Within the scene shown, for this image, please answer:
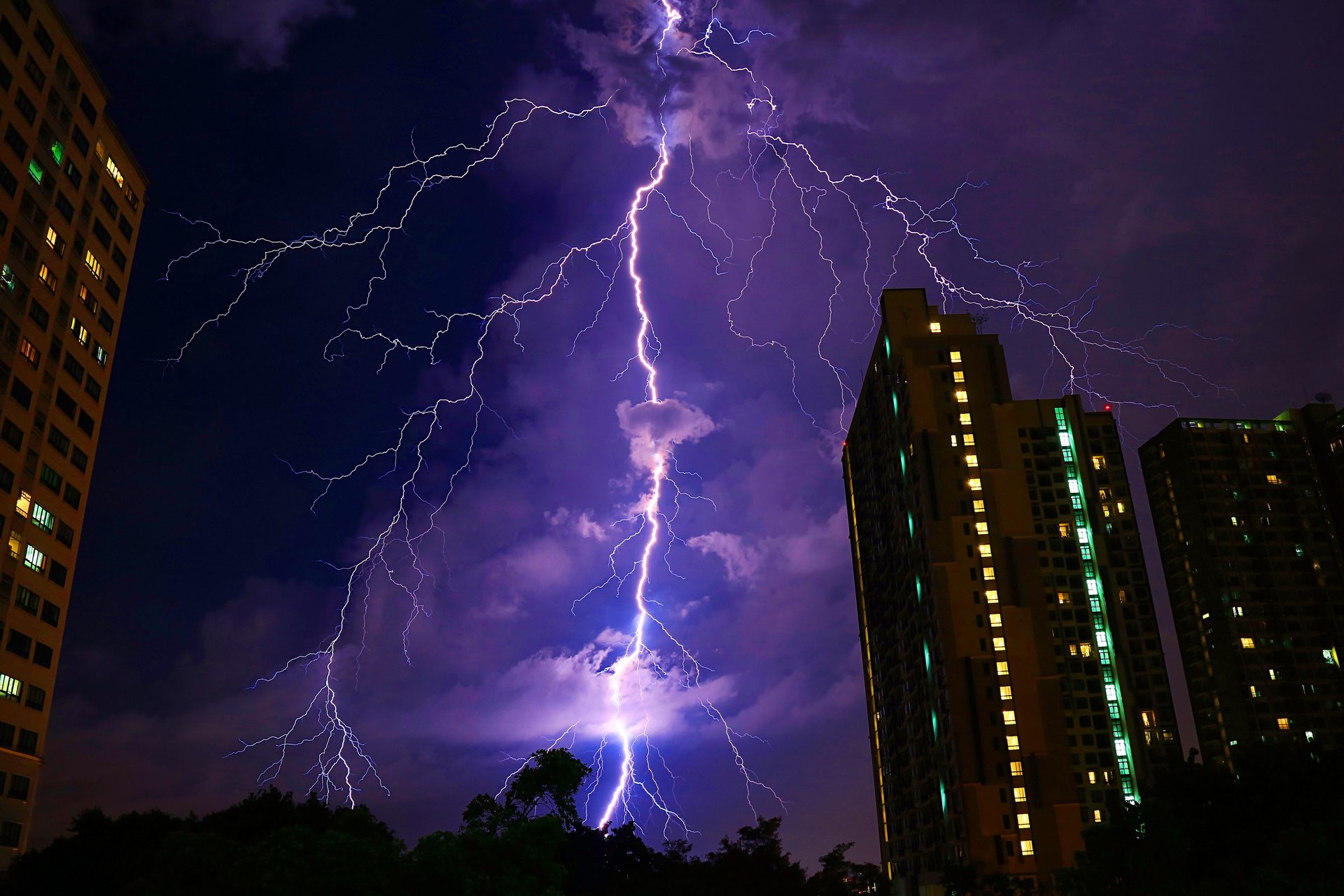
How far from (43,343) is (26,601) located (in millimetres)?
11786

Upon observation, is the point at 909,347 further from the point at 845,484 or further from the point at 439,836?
the point at 439,836

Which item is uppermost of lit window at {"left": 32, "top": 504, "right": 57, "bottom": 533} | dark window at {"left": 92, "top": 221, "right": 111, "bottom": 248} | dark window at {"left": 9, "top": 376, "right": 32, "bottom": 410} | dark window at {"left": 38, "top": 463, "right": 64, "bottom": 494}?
dark window at {"left": 92, "top": 221, "right": 111, "bottom": 248}

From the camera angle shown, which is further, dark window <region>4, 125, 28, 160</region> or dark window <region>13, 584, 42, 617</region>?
dark window <region>13, 584, 42, 617</region>

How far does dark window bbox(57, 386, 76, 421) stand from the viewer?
47406 millimetres

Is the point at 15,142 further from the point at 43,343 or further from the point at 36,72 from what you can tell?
the point at 43,343

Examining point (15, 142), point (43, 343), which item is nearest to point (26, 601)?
point (43, 343)

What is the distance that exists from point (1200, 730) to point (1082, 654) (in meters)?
27.6

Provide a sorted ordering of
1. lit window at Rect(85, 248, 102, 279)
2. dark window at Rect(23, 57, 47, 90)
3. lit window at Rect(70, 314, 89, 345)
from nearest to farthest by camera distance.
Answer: dark window at Rect(23, 57, 47, 90), lit window at Rect(70, 314, 89, 345), lit window at Rect(85, 248, 102, 279)

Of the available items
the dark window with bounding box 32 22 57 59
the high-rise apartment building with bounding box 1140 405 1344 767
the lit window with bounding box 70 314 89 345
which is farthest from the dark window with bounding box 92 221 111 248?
the high-rise apartment building with bounding box 1140 405 1344 767

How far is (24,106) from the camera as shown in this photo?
4431cm

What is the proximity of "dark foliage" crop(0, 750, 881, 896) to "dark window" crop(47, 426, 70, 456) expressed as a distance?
17258 mm

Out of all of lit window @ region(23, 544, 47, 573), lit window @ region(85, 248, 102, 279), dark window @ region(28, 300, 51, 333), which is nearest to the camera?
lit window @ region(23, 544, 47, 573)

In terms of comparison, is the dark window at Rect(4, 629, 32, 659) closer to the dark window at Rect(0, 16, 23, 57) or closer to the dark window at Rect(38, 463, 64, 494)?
the dark window at Rect(38, 463, 64, 494)

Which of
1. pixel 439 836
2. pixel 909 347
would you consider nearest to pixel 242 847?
pixel 439 836
